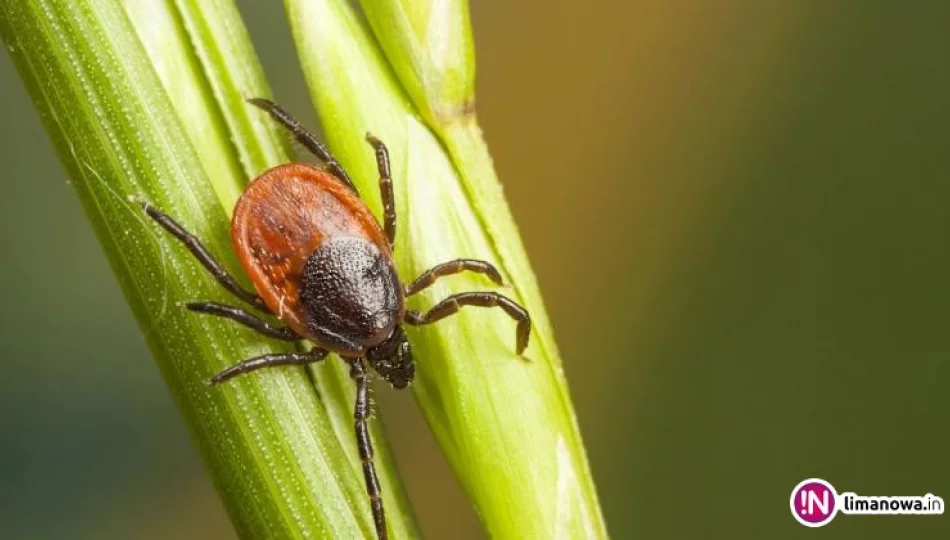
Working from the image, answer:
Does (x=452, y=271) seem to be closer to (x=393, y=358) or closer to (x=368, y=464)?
(x=368, y=464)

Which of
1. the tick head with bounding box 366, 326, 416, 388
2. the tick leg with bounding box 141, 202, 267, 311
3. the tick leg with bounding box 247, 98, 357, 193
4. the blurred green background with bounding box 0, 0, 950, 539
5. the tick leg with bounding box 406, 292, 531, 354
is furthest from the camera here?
the blurred green background with bounding box 0, 0, 950, 539

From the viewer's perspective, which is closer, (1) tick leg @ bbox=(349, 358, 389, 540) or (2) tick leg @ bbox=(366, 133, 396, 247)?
(1) tick leg @ bbox=(349, 358, 389, 540)

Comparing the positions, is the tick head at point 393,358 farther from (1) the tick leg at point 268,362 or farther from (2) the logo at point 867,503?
(2) the logo at point 867,503

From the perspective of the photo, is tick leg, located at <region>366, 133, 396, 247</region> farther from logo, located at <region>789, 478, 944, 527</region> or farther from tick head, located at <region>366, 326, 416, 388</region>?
logo, located at <region>789, 478, 944, 527</region>

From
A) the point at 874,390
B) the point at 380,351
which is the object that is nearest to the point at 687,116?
the point at 874,390

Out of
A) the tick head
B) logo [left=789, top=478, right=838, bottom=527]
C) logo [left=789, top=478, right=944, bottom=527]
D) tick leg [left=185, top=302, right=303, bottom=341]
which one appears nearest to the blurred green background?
logo [left=789, top=478, right=944, bottom=527]

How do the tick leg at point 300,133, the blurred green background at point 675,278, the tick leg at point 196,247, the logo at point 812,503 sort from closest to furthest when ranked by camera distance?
the tick leg at point 196,247 → the tick leg at point 300,133 → the logo at point 812,503 → the blurred green background at point 675,278

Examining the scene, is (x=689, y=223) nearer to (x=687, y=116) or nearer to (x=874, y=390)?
(x=687, y=116)

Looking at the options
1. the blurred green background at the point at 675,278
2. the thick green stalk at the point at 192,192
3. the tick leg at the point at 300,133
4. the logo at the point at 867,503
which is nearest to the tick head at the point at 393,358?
the tick leg at the point at 300,133
